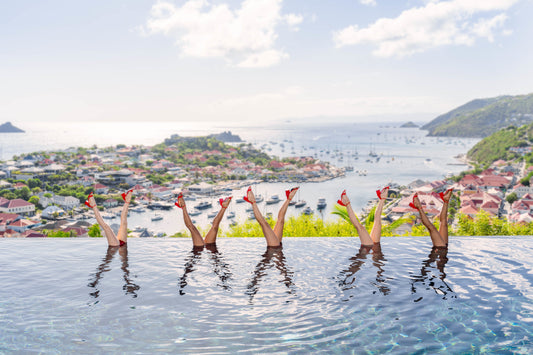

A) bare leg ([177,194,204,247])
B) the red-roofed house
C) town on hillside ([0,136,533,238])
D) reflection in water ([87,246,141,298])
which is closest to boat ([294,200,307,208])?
town on hillside ([0,136,533,238])

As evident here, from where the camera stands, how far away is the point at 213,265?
6676 mm

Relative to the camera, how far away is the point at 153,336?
13.5 ft

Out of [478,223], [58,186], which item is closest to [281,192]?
[58,186]

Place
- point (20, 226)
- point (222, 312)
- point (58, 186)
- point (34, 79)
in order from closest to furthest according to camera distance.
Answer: point (222, 312) → point (20, 226) → point (58, 186) → point (34, 79)

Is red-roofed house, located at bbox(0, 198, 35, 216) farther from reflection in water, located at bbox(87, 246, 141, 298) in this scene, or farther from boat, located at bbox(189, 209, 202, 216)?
reflection in water, located at bbox(87, 246, 141, 298)

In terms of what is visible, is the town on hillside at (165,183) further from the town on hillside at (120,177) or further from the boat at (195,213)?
the boat at (195,213)

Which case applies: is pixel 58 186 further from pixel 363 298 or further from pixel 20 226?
pixel 363 298

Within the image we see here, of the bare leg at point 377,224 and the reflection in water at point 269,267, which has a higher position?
the bare leg at point 377,224

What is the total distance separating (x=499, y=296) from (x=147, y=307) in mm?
5014

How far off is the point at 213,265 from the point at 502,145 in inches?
5343

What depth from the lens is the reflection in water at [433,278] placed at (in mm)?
5348

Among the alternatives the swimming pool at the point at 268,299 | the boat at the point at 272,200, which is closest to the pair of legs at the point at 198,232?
the swimming pool at the point at 268,299

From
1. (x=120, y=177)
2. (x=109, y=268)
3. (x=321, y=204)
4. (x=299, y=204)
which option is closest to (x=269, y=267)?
(x=109, y=268)

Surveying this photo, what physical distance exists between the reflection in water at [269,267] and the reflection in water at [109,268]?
5.75ft
